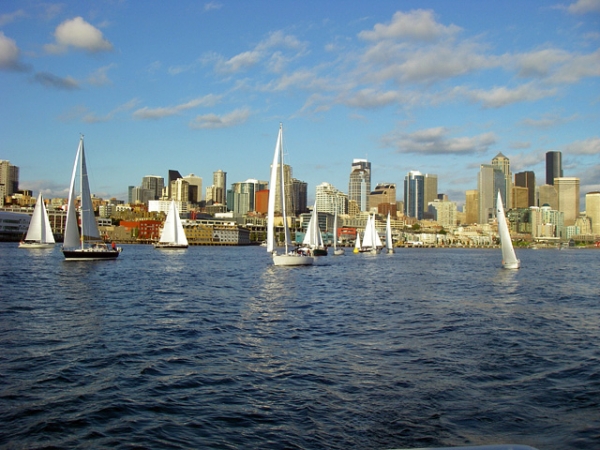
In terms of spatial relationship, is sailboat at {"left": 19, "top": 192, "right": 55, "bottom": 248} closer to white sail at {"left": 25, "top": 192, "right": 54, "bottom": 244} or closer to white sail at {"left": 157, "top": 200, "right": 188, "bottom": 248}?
white sail at {"left": 25, "top": 192, "right": 54, "bottom": 244}

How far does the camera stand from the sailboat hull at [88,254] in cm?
5791

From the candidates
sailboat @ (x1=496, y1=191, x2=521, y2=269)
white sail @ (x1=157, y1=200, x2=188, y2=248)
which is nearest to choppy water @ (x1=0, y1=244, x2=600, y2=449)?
sailboat @ (x1=496, y1=191, x2=521, y2=269)

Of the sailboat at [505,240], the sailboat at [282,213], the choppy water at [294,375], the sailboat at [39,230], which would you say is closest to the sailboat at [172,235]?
the sailboat at [39,230]

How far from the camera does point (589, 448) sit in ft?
31.3

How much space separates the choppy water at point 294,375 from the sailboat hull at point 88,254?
31.6 meters

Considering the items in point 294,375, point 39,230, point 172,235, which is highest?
point 39,230

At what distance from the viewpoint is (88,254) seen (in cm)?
5988

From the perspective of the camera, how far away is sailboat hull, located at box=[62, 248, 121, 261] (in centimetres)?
5791

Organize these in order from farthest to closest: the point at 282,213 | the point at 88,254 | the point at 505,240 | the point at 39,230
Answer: the point at 39,230, the point at 505,240, the point at 88,254, the point at 282,213

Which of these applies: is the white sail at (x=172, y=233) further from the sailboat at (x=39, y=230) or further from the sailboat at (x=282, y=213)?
the sailboat at (x=282, y=213)

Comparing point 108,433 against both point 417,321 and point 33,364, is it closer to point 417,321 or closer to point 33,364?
point 33,364

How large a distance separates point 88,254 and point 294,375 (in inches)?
2002

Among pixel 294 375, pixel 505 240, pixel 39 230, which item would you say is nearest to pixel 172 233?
pixel 39 230

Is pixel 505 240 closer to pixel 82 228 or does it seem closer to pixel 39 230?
pixel 82 228
